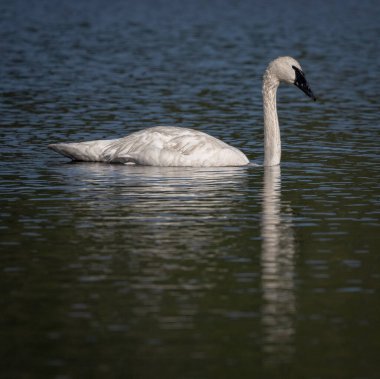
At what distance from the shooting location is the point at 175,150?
22953 millimetres

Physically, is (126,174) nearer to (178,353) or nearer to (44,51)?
(178,353)

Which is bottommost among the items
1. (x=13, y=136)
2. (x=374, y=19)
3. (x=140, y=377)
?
(x=140, y=377)

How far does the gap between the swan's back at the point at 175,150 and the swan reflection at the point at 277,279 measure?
2721mm

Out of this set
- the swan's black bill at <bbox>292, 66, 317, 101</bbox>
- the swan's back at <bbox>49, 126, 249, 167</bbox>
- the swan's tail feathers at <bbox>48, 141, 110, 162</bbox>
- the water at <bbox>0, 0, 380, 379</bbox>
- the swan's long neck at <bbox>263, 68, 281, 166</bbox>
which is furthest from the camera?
the swan's black bill at <bbox>292, 66, 317, 101</bbox>

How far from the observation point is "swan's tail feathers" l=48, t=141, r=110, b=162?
2373cm

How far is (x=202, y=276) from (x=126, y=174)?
8.22 meters

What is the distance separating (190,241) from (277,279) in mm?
2154

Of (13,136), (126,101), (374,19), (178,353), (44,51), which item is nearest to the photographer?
(178,353)

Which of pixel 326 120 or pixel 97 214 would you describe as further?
pixel 326 120

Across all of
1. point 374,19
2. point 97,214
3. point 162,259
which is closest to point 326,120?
point 97,214

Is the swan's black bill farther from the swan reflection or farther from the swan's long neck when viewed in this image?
the swan reflection

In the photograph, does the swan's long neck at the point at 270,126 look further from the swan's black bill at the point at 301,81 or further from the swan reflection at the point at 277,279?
the swan reflection at the point at 277,279

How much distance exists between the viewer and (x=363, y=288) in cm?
1383

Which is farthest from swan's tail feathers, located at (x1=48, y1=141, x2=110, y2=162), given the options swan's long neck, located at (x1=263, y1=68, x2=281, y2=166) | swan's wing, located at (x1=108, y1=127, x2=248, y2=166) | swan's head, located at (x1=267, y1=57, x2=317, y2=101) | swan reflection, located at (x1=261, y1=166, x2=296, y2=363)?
swan reflection, located at (x1=261, y1=166, x2=296, y2=363)
